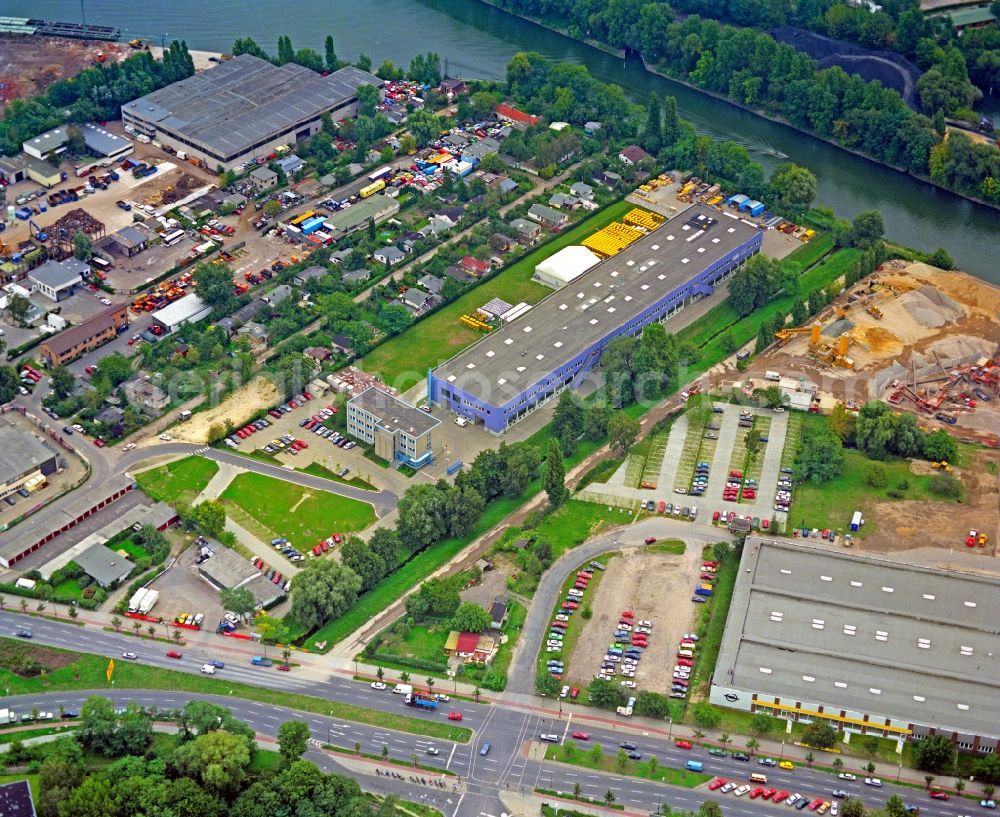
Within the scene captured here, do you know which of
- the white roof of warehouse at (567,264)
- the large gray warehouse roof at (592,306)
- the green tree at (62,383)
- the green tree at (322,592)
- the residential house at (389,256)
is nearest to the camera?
the green tree at (322,592)

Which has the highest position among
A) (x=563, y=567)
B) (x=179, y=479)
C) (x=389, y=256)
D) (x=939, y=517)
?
(x=389, y=256)

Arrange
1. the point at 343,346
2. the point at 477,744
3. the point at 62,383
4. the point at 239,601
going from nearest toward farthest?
1. the point at 477,744
2. the point at 239,601
3. the point at 62,383
4. the point at 343,346

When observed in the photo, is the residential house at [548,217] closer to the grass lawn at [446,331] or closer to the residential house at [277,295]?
the grass lawn at [446,331]

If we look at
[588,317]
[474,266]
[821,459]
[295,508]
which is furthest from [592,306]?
[295,508]

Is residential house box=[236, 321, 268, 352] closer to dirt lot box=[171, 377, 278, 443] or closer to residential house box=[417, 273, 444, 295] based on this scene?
dirt lot box=[171, 377, 278, 443]

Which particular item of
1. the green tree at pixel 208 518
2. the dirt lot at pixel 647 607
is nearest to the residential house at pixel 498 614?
the dirt lot at pixel 647 607

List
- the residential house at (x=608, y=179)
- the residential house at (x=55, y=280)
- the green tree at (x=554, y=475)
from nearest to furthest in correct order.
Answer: the green tree at (x=554, y=475) < the residential house at (x=55, y=280) < the residential house at (x=608, y=179)

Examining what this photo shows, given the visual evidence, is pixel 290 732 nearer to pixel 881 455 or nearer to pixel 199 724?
pixel 199 724

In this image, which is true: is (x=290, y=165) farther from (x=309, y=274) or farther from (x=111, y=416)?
(x=111, y=416)
